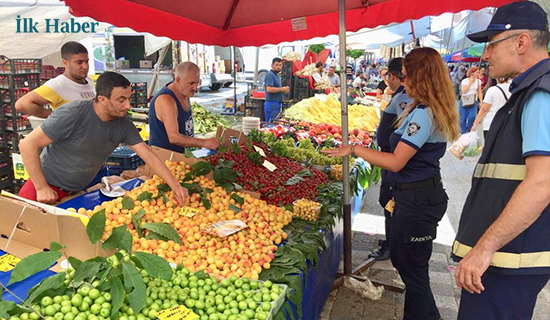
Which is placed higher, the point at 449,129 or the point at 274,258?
the point at 449,129

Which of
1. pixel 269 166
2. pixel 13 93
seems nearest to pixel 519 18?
pixel 269 166

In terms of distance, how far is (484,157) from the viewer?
2.00 metres

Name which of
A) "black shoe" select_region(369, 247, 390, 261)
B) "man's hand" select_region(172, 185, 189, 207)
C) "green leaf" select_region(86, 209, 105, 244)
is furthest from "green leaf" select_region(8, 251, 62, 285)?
"black shoe" select_region(369, 247, 390, 261)

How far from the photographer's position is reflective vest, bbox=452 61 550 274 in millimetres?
1829

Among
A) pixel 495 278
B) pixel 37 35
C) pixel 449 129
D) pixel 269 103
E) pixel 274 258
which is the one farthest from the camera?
pixel 269 103

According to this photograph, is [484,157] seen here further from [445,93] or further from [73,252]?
[73,252]

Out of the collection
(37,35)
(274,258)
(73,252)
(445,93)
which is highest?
(37,35)

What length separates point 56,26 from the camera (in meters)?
5.27

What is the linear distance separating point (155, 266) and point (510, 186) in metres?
1.66

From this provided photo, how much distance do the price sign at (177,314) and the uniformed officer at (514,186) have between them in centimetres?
125

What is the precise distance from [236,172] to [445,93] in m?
1.71

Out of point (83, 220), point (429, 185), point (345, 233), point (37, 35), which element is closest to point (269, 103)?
point (37, 35)

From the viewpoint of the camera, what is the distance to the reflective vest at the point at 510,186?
6.00 feet

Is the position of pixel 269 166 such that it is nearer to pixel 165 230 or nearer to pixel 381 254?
pixel 165 230
